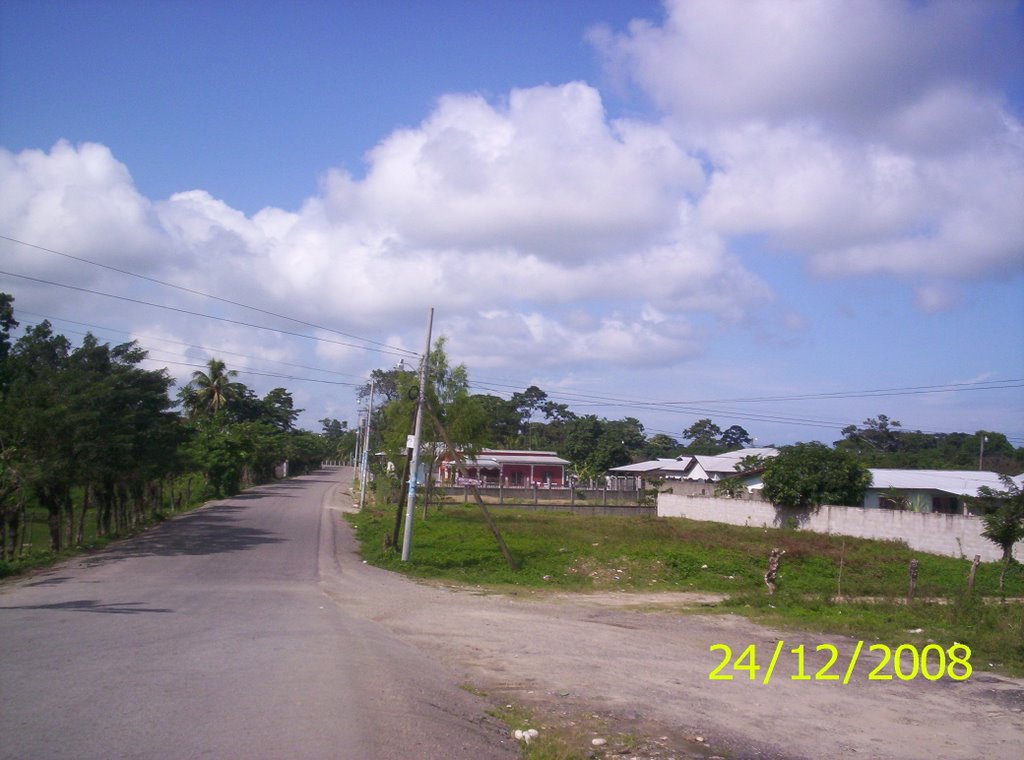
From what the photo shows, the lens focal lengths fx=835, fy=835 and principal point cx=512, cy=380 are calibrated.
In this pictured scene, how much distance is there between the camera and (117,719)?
6.54 m

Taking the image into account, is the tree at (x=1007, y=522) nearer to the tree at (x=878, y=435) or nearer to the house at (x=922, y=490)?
the house at (x=922, y=490)

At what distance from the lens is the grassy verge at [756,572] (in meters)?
16.0

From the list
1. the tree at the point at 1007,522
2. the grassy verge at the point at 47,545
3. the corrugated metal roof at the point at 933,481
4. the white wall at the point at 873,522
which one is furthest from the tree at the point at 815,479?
the grassy verge at the point at 47,545

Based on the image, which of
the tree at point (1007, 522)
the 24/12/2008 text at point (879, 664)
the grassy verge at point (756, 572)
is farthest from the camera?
the tree at point (1007, 522)

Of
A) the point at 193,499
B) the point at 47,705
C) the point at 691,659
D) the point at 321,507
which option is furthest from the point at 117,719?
the point at 193,499

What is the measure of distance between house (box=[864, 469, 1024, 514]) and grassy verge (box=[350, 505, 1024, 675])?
24.5 ft

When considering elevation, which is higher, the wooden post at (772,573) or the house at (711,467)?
the house at (711,467)

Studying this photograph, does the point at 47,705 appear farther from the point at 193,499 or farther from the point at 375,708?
the point at 193,499

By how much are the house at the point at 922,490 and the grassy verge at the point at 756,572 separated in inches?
294

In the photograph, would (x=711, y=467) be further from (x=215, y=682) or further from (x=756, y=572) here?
(x=215, y=682)

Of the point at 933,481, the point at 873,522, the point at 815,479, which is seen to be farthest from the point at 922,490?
the point at 873,522

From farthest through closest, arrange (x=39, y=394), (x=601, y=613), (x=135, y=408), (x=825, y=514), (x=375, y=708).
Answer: (x=825, y=514) → (x=135, y=408) → (x=39, y=394) → (x=601, y=613) → (x=375, y=708)

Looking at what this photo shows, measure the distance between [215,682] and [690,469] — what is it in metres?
69.9

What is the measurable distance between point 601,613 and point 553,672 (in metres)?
7.32
